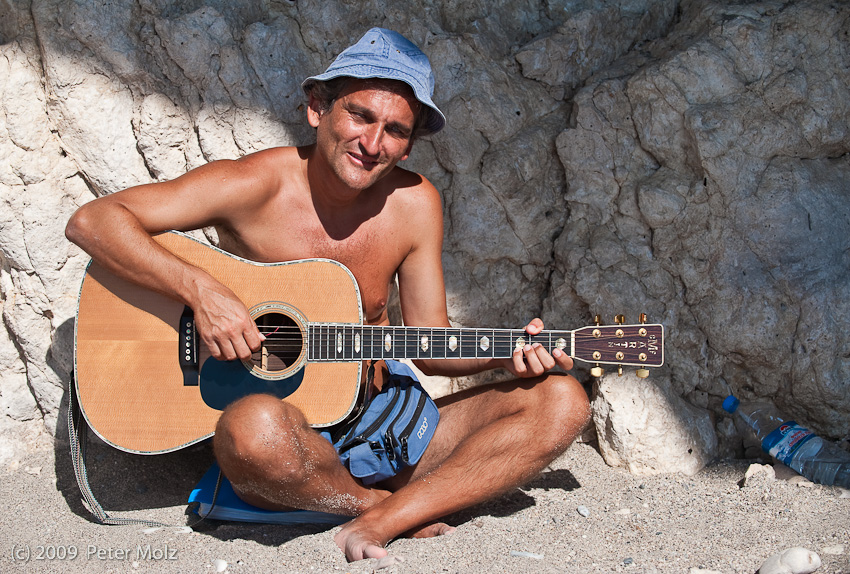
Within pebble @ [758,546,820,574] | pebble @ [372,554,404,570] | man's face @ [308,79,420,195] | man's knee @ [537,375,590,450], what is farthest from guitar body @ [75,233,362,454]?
pebble @ [758,546,820,574]

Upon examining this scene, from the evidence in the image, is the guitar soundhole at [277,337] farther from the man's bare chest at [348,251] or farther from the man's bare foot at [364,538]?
the man's bare foot at [364,538]

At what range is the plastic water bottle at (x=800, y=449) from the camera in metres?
2.88

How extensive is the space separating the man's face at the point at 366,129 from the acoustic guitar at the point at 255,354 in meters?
0.33

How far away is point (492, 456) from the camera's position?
2600mm

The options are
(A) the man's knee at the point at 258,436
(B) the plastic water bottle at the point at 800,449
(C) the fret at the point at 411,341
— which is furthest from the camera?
(B) the plastic water bottle at the point at 800,449

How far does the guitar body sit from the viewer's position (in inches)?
98.3

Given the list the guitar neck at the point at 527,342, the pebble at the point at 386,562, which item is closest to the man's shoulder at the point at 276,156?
the guitar neck at the point at 527,342

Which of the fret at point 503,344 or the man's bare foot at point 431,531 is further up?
the fret at point 503,344

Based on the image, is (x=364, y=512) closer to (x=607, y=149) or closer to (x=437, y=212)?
(x=437, y=212)

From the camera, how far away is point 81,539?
2.55m

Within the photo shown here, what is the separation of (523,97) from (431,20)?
0.51m

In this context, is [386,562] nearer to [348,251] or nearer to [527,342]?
[527,342]

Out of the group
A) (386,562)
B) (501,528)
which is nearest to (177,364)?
(386,562)

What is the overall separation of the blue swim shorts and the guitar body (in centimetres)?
20
